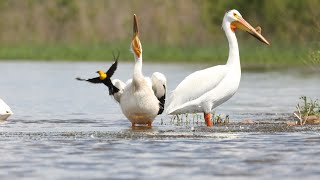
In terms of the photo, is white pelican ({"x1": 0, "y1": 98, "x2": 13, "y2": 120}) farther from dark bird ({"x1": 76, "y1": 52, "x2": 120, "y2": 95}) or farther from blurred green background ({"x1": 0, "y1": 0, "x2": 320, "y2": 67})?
blurred green background ({"x1": 0, "y1": 0, "x2": 320, "y2": 67})

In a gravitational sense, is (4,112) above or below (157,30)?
below

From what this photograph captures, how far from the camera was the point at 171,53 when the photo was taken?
160 feet

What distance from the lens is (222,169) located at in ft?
31.2


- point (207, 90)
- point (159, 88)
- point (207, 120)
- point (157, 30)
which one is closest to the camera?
point (207, 90)

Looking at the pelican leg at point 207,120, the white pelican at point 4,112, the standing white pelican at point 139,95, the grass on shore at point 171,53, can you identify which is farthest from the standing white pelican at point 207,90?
the grass on shore at point 171,53

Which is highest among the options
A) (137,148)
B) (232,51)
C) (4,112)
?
(232,51)

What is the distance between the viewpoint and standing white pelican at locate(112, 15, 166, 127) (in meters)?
13.6

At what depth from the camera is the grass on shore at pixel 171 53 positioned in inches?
1729

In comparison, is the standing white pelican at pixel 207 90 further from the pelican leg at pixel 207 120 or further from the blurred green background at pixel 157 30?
the blurred green background at pixel 157 30

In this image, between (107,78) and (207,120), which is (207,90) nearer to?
(207,120)

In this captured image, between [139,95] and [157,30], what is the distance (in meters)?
46.6

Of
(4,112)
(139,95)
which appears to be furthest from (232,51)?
(4,112)

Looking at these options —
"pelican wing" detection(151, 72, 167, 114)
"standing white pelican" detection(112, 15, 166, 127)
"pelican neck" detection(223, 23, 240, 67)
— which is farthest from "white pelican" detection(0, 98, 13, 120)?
"pelican neck" detection(223, 23, 240, 67)

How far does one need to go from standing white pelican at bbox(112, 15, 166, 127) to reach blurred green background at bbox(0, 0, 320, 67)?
26.2 metres
